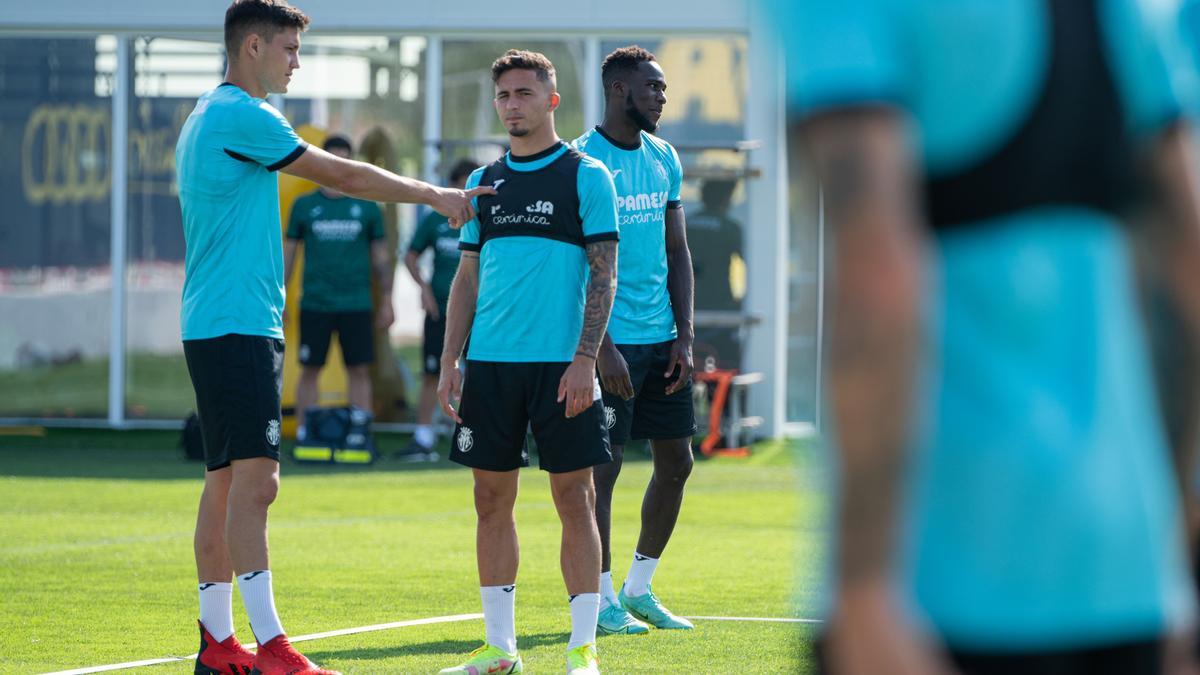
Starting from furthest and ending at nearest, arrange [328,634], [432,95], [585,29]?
1. [432,95]
2. [585,29]
3. [328,634]

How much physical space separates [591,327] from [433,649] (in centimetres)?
150

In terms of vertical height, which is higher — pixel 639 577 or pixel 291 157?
pixel 291 157

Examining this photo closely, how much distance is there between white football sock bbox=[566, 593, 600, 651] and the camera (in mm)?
5836

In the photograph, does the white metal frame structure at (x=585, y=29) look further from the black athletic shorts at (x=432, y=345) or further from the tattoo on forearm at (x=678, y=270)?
the tattoo on forearm at (x=678, y=270)

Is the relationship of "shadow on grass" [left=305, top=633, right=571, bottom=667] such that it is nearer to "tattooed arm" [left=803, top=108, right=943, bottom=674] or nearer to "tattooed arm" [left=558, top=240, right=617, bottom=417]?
"tattooed arm" [left=558, top=240, right=617, bottom=417]

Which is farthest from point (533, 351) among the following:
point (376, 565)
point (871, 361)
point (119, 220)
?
point (119, 220)

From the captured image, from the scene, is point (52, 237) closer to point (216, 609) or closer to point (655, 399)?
point (655, 399)

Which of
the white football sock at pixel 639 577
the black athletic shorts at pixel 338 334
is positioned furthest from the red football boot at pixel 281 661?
the black athletic shorts at pixel 338 334

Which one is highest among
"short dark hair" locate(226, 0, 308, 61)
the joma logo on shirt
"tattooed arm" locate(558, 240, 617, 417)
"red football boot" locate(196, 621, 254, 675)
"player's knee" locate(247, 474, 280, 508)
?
"short dark hair" locate(226, 0, 308, 61)

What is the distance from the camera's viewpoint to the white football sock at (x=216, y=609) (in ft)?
18.9

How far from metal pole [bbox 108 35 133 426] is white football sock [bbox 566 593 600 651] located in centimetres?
1262

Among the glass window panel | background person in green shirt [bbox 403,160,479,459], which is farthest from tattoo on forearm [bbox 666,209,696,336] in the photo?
the glass window panel

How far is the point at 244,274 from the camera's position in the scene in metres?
5.69

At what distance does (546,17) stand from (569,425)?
37.4ft
